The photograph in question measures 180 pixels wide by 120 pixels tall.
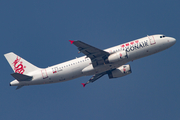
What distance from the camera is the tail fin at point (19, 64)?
196 ft

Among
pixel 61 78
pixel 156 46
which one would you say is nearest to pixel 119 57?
pixel 156 46

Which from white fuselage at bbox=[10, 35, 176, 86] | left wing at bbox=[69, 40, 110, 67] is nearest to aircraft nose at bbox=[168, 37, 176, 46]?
white fuselage at bbox=[10, 35, 176, 86]

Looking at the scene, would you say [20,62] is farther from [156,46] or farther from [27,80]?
[156,46]

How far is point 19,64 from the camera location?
6050cm

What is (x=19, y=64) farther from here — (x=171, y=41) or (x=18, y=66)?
(x=171, y=41)

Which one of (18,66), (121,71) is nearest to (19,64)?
(18,66)

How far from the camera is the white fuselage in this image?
5638 centimetres

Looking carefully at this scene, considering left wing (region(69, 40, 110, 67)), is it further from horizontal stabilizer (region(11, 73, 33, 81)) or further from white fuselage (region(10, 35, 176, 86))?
horizontal stabilizer (region(11, 73, 33, 81))

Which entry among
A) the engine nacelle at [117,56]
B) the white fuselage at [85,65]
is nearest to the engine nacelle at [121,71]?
the white fuselage at [85,65]

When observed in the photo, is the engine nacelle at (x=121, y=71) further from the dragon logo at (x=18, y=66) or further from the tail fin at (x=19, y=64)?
the dragon logo at (x=18, y=66)

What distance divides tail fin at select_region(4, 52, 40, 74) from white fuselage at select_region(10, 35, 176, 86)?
2618 mm

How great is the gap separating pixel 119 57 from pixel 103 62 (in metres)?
3.87

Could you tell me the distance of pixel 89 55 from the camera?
2186 inches

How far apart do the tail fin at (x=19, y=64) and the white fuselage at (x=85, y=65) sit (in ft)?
8.59
